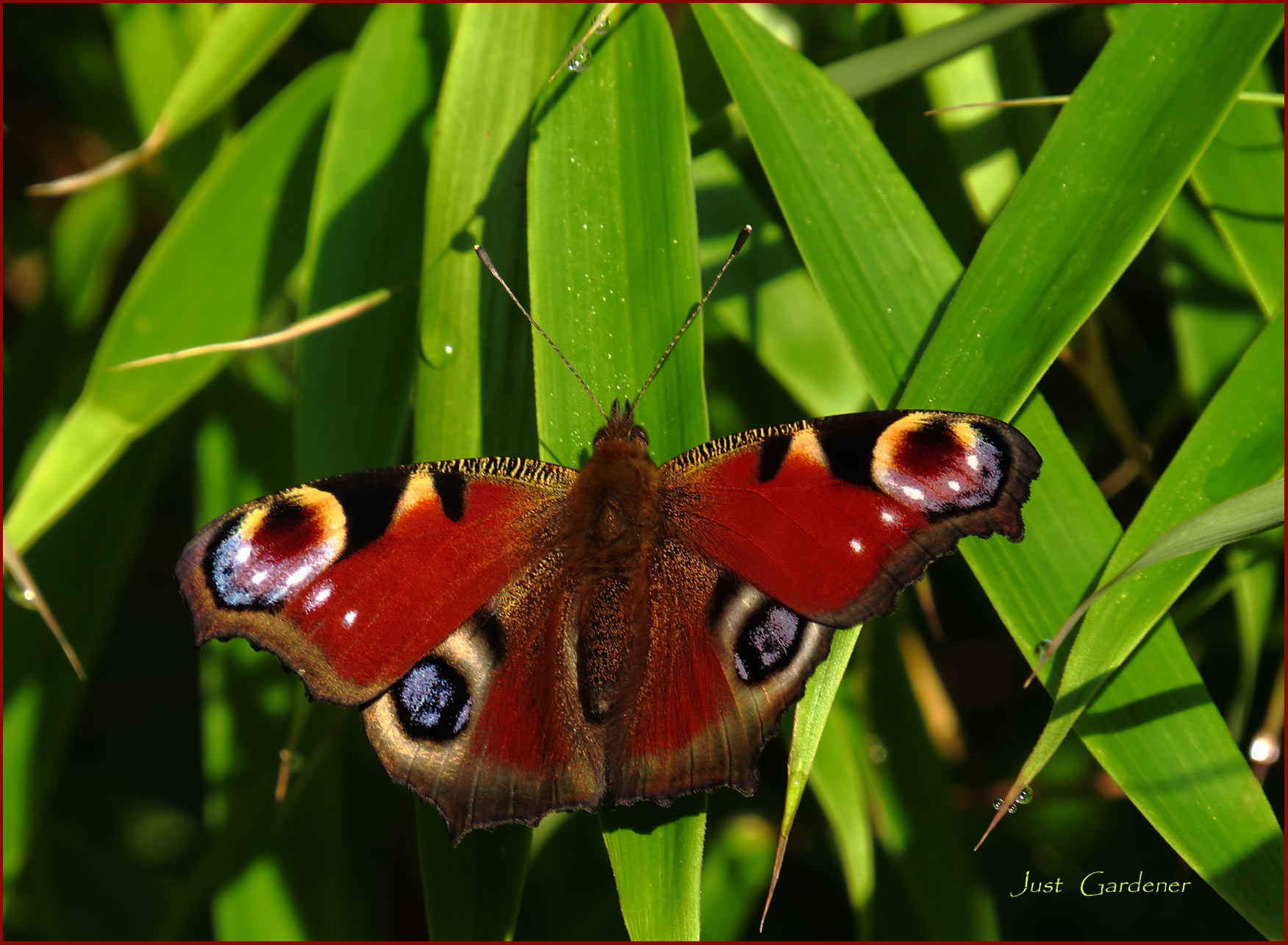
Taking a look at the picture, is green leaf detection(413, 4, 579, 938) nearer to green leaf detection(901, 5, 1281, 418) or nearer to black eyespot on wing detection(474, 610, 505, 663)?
black eyespot on wing detection(474, 610, 505, 663)

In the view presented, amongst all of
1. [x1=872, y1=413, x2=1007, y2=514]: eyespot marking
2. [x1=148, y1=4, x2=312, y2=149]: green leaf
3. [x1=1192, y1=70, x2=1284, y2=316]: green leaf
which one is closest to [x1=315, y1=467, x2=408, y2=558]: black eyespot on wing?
[x1=872, y1=413, x2=1007, y2=514]: eyespot marking

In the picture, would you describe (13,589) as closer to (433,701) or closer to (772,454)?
(433,701)

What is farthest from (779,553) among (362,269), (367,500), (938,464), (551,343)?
(362,269)

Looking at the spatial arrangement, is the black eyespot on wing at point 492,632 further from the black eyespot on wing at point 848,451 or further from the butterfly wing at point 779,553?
the black eyespot on wing at point 848,451

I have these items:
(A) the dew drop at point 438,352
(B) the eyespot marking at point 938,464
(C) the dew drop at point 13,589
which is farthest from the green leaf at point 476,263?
(C) the dew drop at point 13,589

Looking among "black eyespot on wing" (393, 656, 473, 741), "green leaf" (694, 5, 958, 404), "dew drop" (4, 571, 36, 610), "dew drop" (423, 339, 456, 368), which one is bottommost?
"dew drop" (4, 571, 36, 610)

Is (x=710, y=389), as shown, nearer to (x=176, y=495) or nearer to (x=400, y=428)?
(x=400, y=428)

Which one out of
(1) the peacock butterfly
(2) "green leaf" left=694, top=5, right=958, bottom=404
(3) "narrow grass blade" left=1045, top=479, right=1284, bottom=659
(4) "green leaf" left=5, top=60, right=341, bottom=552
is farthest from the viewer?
(4) "green leaf" left=5, top=60, right=341, bottom=552

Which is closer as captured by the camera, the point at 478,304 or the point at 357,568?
the point at 357,568
